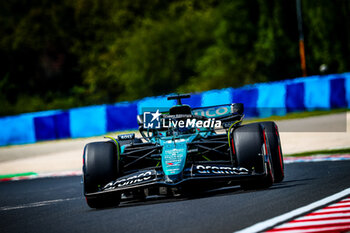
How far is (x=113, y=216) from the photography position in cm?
770

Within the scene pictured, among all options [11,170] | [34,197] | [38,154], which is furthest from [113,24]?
[34,197]

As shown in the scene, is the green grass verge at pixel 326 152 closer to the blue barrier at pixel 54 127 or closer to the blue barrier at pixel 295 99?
the blue barrier at pixel 295 99

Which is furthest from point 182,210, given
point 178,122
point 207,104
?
point 207,104

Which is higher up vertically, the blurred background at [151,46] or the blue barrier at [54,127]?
the blurred background at [151,46]

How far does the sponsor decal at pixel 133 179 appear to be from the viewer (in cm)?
828

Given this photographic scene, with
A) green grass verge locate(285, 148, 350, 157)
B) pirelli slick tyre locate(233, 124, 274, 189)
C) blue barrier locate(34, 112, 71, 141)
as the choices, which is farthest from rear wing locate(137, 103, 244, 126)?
blue barrier locate(34, 112, 71, 141)

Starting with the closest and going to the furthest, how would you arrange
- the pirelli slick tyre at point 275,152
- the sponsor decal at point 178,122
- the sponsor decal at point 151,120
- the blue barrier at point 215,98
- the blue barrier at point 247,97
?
the pirelli slick tyre at point 275,152 < the sponsor decal at point 178,122 < the sponsor decal at point 151,120 < the blue barrier at point 215,98 < the blue barrier at point 247,97

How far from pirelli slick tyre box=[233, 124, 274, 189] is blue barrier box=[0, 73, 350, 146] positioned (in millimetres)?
16563

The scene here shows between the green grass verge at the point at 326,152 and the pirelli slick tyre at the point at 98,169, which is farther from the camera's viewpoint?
the green grass verge at the point at 326,152

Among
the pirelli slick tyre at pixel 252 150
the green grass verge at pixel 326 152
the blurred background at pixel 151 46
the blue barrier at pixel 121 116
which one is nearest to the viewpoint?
the pirelli slick tyre at pixel 252 150

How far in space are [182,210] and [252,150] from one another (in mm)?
1429

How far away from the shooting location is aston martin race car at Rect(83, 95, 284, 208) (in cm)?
820

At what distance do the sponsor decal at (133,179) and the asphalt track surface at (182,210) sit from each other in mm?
305

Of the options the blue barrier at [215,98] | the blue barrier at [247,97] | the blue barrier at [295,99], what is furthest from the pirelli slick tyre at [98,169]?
the blue barrier at [295,99]
